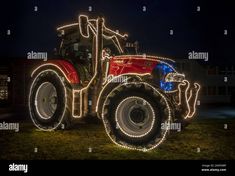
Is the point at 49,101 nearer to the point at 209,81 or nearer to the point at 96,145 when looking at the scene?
the point at 96,145

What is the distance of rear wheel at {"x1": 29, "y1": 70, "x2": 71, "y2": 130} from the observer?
A: 9758 mm

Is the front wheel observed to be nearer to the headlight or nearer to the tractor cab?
the headlight

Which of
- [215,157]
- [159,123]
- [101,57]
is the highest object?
[101,57]

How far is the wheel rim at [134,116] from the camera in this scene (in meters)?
8.38

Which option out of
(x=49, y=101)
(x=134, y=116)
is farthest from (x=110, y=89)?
(x=49, y=101)

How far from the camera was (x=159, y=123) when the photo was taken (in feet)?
26.5

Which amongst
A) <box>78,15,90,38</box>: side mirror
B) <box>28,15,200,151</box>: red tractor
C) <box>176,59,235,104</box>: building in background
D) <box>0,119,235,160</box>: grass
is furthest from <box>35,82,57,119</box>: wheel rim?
<box>176,59,235,104</box>: building in background

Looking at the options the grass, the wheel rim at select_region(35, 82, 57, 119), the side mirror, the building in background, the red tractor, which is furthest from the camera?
the building in background

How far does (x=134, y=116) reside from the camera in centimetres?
841

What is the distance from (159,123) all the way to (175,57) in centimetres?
1253

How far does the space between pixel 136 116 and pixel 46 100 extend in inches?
112

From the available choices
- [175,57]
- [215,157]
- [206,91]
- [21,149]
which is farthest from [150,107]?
[206,91]

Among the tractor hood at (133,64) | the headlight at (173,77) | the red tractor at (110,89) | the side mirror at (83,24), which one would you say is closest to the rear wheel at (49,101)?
the red tractor at (110,89)

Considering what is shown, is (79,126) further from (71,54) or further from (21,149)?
(21,149)
